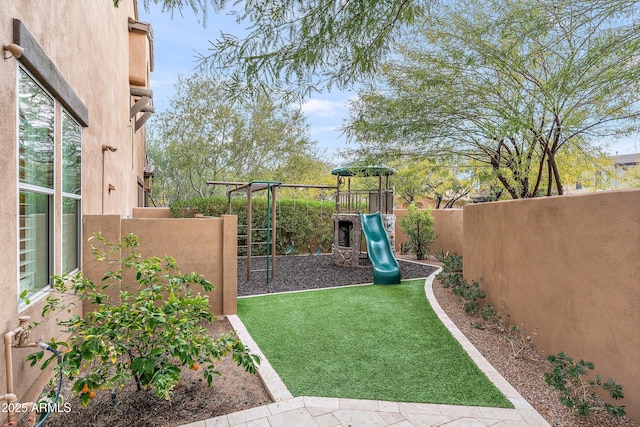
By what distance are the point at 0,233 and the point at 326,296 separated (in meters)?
5.20

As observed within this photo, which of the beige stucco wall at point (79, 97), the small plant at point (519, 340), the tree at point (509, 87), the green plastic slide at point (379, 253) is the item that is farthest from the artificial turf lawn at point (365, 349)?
the tree at point (509, 87)

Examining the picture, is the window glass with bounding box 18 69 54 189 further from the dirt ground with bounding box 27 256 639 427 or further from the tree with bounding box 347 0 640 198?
the tree with bounding box 347 0 640 198

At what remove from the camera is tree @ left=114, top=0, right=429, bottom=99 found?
115 inches

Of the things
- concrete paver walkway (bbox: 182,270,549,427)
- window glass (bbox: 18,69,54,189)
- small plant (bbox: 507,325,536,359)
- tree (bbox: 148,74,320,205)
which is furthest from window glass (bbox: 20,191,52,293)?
tree (bbox: 148,74,320,205)

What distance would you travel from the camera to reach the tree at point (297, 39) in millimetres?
2916

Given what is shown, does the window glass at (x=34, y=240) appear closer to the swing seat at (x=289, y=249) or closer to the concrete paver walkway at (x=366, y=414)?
the concrete paver walkway at (x=366, y=414)

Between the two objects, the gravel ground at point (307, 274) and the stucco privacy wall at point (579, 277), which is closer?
the stucco privacy wall at point (579, 277)

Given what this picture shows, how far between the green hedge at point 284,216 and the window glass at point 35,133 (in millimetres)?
9135

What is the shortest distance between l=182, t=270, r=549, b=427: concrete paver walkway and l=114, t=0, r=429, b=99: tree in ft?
8.80

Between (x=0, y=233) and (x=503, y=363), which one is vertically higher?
(x=0, y=233)

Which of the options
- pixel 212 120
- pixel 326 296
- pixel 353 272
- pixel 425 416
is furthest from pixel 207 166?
pixel 425 416

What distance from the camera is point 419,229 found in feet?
37.6

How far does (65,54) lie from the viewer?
347 cm

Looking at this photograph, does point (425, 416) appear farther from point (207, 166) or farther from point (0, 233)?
point (207, 166)
